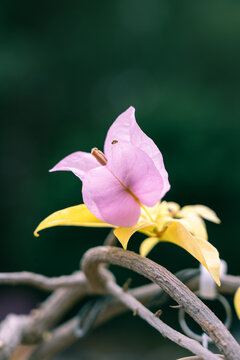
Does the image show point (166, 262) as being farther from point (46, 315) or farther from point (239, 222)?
point (46, 315)

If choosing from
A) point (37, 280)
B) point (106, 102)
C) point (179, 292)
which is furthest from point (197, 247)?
point (106, 102)

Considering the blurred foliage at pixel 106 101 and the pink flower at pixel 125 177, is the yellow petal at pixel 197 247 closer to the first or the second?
the pink flower at pixel 125 177

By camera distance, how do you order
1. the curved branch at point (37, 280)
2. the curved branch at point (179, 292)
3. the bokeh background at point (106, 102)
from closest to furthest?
the curved branch at point (179, 292) < the curved branch at point (37, 280) < the bokeh background at point (106, 102)

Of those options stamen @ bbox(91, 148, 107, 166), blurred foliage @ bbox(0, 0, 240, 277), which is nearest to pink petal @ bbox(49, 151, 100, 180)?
stamen @ bbox(91, 148, 107, 166)

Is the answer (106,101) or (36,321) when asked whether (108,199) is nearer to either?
(36,321)

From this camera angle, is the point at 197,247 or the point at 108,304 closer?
the point at 197,247

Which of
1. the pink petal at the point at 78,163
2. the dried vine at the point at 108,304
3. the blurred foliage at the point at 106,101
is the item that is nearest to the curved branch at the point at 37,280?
the dried vine at the point at 108,304
